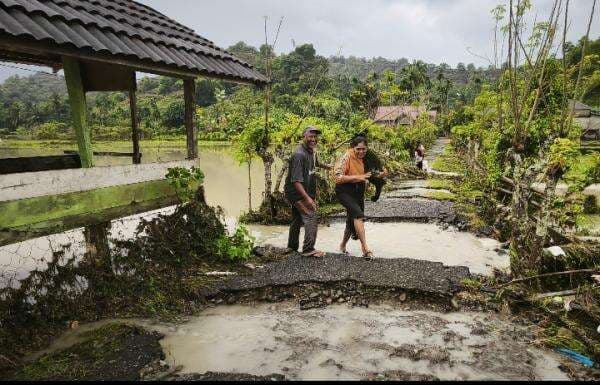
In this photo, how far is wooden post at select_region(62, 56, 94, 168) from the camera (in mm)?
4164

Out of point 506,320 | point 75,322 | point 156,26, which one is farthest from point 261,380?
point 156,26

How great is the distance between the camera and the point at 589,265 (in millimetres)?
4691

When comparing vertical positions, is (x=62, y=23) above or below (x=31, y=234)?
above

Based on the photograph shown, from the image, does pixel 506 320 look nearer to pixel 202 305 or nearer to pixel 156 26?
pixel 202 305

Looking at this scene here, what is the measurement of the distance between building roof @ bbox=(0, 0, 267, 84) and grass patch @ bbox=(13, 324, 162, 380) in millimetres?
2667

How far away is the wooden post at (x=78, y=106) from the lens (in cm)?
416

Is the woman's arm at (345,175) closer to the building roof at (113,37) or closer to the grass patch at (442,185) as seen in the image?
the building roof at (113,37)

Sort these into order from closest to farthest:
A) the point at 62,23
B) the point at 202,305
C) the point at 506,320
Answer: the point at 62,23
the point at 506,320
the point at 202,305

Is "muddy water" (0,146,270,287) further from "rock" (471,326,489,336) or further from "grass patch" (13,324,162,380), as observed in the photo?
"rock" (471,326,489,336)

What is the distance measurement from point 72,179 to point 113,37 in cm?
160

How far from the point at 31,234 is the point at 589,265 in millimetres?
6357

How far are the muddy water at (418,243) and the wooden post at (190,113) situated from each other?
97.9 inches

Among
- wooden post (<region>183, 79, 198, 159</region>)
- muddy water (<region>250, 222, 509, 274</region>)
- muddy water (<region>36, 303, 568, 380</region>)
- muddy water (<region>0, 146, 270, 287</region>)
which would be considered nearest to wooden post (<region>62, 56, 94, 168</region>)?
muddy water (<region>0, 146, 270, 287</region>)

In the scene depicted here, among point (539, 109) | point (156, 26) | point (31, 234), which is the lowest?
point (31, 234)
